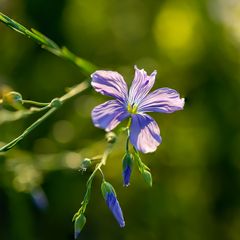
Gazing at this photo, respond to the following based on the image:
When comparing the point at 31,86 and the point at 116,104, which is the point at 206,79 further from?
the point at 116,104

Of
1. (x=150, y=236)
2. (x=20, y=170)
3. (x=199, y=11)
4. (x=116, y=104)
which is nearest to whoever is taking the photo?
(x=116, y=104)

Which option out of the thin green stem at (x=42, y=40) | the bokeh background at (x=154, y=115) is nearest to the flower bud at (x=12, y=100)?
the thin green stem at (x=42, y=40)

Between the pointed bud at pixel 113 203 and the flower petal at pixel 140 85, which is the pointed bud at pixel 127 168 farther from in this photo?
the flower petal at pixel 140 85

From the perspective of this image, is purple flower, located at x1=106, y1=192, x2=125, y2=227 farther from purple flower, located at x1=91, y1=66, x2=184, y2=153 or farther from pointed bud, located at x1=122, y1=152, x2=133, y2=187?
purple flower, located at x1=91, y1=66, x2=184, y2=153

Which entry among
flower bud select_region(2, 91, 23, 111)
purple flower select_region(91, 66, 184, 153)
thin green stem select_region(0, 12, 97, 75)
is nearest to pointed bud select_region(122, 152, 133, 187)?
purple flower select_region(91, 66, 184, 153)

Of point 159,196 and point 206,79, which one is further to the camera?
point 206,79

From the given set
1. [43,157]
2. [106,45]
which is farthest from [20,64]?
[43,157]

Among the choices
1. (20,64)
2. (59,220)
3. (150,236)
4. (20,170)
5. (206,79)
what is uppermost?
(20,64)
